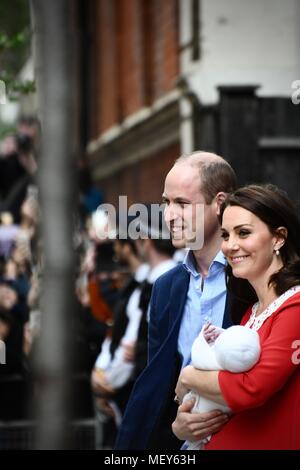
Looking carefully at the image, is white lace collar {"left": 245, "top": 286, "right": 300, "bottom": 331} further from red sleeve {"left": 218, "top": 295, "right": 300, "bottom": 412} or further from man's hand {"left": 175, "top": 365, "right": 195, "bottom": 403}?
man's hand {"left": 175, "top": 365, "right": 195, "bottom": 403}

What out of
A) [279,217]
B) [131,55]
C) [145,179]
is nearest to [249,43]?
[145,179]

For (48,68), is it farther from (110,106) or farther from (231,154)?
(110,106)

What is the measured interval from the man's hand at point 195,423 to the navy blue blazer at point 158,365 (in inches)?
15.4

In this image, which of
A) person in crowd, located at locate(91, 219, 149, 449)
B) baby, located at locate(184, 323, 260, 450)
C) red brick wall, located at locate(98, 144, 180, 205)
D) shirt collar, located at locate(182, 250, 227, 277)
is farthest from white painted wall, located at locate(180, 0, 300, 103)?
baby, located at locate(184, 323, 260, 450)

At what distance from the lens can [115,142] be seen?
20875mm

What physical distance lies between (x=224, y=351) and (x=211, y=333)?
23cm

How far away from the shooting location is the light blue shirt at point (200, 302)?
380 centimetres

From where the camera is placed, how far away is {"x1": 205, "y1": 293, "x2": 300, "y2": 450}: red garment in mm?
3193

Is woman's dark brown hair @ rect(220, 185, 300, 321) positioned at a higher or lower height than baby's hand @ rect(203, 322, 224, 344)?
higher

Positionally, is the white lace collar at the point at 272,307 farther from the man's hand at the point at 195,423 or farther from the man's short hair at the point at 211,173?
the man's short hair at the point at 211,173

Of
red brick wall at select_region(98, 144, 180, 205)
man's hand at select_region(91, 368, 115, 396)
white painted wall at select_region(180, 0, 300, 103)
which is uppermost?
white painted wall at select_region(180, 0, 300, 103)

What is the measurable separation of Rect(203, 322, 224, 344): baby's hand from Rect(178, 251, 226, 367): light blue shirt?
29 centimetres

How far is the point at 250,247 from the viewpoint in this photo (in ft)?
11.2

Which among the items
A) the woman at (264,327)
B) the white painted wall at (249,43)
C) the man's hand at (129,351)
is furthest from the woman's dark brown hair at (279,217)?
the white painted wall at (249,43)
